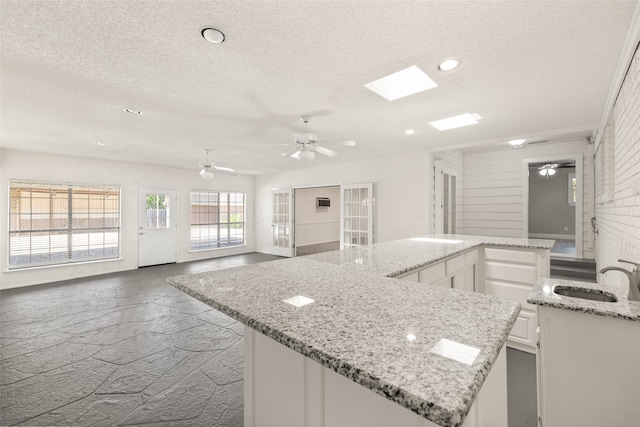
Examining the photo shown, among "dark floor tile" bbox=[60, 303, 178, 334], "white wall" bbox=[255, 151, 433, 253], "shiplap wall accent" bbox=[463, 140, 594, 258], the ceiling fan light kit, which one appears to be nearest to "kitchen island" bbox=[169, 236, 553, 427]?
"dark floor tile" bbox=[60, 303, 178, 334]

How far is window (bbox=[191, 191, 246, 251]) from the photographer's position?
773cm

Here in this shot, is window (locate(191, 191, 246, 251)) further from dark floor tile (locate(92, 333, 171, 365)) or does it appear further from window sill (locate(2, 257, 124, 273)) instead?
dark floor tile (locate(92, 333, 171, 365))

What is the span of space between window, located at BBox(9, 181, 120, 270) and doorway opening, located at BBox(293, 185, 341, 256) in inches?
172

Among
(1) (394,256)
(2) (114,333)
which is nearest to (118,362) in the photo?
(2) (114,333)

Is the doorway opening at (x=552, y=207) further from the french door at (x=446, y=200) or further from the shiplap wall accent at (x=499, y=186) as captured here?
the french door at (x=446, y=200)

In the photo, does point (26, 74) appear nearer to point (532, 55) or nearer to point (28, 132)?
point (28, 132)

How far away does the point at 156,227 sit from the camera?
6.89 metres

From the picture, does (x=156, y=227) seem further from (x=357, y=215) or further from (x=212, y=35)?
(x=212, y=35)

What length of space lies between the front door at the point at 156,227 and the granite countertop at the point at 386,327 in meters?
6.16

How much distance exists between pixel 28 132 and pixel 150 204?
9.81 feet

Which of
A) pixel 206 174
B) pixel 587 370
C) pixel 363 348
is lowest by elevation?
pixel 587 370

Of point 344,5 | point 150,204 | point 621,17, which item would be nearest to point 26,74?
point 344,5

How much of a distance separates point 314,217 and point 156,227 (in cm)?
465

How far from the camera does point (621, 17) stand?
167 cm
